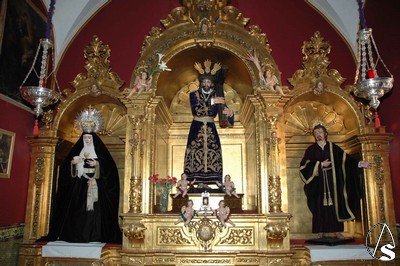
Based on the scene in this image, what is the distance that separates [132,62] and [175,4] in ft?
4.73

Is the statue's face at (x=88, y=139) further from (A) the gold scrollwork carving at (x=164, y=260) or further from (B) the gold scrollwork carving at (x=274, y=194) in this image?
(B) the gold scrollwork carving at (x=274, y=194)

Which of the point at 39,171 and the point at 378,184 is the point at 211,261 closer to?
the point at 378,184

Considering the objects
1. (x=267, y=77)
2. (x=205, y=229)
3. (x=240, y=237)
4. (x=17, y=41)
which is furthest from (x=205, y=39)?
(x=240, y=237)

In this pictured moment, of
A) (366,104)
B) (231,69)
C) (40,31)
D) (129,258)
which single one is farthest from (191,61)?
(129,258)

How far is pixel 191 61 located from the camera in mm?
7102

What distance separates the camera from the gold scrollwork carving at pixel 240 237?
229 inches

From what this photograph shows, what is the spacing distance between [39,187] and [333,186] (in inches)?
200

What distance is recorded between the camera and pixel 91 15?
289 inches

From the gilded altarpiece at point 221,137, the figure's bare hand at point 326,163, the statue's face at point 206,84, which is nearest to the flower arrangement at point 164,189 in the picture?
the gilded altarpiece at point 221,137

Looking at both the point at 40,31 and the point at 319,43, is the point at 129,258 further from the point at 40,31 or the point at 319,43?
the point at 319,43

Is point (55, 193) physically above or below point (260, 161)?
below

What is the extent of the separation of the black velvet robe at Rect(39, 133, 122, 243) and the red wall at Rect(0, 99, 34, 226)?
0.59 meters

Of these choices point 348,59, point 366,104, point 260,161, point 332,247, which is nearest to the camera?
point 332,247

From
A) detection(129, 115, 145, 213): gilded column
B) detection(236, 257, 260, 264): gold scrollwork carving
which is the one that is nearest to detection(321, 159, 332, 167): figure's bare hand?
detection(236, 257, 260, 264): gold scrollwork carving
